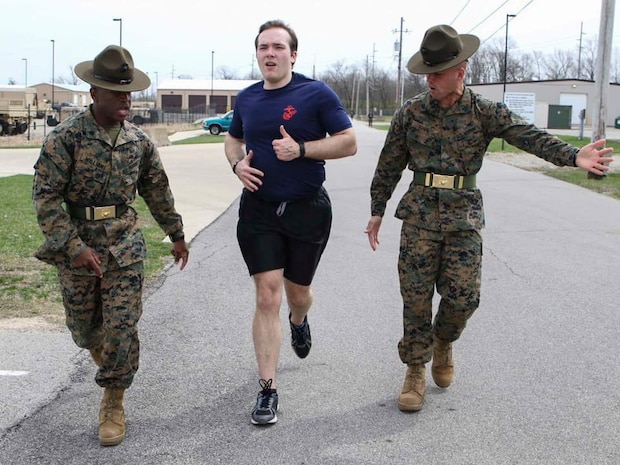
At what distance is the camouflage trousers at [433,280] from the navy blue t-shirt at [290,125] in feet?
2.23

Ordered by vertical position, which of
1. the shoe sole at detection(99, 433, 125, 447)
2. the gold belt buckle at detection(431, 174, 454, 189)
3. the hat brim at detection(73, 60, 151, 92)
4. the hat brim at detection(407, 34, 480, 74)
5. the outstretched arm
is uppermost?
the hat brim at detection(407, 34, 480, 74)

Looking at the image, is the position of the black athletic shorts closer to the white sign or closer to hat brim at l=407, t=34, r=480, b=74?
hat brim at l=407, t=34, r=480, b=74

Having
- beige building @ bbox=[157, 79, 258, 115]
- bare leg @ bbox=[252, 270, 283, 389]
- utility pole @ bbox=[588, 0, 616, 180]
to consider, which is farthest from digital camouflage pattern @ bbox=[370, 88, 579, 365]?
beige building @ bbox=[157, 79, 258, 115]

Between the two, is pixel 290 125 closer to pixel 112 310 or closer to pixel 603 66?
pixel 112 310

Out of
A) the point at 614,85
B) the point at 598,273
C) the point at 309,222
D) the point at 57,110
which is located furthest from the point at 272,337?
the point at 614,85

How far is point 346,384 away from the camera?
4.74 metres

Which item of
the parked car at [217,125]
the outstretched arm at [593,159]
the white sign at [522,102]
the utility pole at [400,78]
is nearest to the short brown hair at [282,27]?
the outstretched arm at [593,159]

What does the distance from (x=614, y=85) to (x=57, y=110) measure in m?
47.4

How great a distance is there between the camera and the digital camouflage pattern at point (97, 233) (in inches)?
150

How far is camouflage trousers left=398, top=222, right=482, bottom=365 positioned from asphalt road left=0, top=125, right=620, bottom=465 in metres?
0.36

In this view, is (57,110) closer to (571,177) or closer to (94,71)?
(571,177)

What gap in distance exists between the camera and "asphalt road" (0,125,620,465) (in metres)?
3.78

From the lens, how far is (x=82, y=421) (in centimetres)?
409

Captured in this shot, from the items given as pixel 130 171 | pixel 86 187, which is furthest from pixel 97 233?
pixel 130 171
